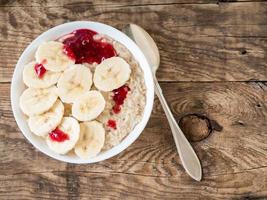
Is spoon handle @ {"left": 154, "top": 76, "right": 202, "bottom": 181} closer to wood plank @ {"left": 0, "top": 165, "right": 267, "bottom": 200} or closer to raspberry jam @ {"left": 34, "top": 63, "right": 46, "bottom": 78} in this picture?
wood plank @ {"left": 0, "top": 165, "right": 267, "bottom": 200}

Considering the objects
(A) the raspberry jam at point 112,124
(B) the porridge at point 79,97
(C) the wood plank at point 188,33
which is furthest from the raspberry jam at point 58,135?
(C) the wood plank at point 188,33

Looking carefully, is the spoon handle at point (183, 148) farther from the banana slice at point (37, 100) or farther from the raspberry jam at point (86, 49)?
the banana slice at point (37, 100)

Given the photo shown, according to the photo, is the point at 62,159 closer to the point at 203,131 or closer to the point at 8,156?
the point at 8,156

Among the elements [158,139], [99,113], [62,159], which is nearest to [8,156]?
[62,159]

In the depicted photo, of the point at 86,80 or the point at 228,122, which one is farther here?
the point at 228,122

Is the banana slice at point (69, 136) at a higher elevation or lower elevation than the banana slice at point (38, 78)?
lower
